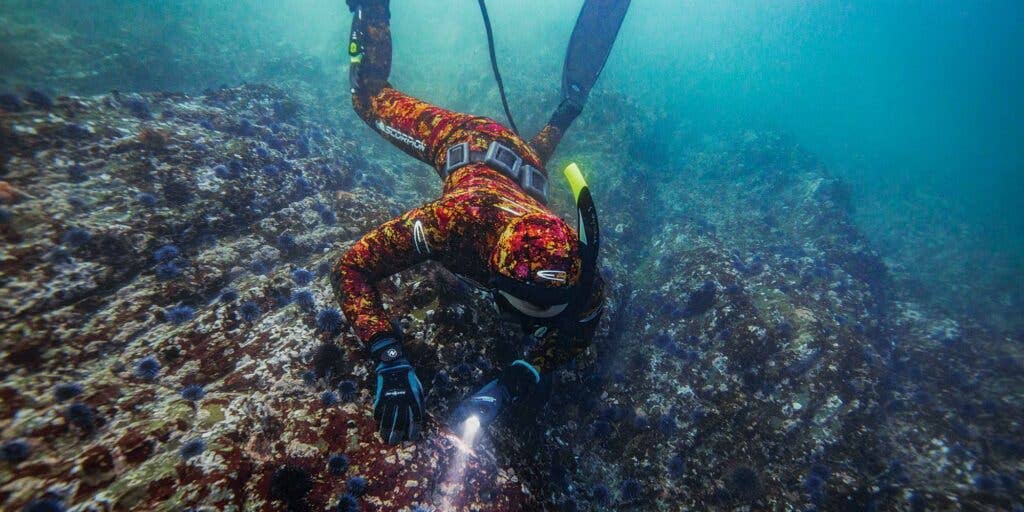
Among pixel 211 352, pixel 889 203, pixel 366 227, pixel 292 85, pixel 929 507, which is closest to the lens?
pixel 211 352

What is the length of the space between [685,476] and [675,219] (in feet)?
37.6

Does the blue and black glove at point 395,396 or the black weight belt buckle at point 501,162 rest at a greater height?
the black weight belt buckle at point 501,162

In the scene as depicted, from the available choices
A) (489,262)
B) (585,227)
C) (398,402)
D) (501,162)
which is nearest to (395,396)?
(398,402)

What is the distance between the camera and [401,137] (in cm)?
747

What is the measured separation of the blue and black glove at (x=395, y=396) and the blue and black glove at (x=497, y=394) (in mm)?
676

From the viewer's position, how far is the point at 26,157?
5.67 meters

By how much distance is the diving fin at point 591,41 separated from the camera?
1115 centimetres

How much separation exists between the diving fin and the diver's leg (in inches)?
207

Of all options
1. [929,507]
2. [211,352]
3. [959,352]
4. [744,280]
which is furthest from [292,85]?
[959,352]

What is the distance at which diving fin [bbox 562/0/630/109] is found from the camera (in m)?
11.1

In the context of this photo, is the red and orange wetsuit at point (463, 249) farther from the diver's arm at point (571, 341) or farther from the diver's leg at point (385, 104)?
the diver's leg at point (385, 104)

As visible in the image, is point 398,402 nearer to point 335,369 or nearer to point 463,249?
point 335,369

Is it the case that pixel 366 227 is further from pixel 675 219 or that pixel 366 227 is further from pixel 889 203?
pixel 889 203

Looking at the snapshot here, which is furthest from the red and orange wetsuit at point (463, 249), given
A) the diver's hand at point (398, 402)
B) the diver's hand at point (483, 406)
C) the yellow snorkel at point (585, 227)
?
the diver's hand at point (483, 406)
